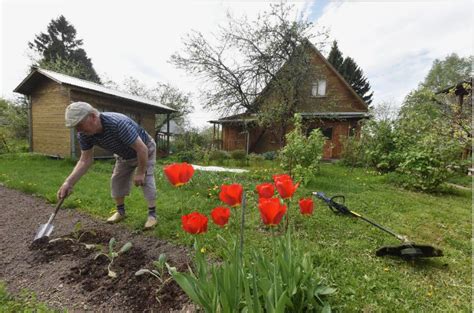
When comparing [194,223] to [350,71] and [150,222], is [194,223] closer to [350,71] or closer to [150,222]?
[150,222]

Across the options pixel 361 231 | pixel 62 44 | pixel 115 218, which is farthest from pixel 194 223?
pixel 62 44

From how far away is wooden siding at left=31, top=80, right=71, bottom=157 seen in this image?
8617mm

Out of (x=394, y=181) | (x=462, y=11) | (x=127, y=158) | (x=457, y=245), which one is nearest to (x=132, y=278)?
(x=127, y=158)

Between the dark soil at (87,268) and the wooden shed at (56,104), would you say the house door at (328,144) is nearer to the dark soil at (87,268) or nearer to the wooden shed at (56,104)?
the wooden shed at (56,104)

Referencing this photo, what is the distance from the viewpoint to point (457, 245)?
2467mm

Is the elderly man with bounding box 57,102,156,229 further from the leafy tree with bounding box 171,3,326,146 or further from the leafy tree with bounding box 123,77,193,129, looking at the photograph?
the leafy tree with bounding box 123,77,193,129

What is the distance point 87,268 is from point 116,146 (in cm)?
116

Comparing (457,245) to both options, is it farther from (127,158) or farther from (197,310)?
(127,158)

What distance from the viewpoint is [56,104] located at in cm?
881

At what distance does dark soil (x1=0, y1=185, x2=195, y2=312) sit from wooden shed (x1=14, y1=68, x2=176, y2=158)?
22.8 feet

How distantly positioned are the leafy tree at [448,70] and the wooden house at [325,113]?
55.5 feet

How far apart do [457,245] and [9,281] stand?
4104mm

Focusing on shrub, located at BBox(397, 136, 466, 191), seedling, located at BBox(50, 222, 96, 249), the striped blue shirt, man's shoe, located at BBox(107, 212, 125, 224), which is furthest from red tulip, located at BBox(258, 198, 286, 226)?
shrub, located at BBox(397, 136, 466, 191)

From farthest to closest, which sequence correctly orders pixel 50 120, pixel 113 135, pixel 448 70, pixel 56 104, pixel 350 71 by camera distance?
pixel 350 71, pixel 448 70, pixel 50 120, pixel 56 104, pixel 113 135
